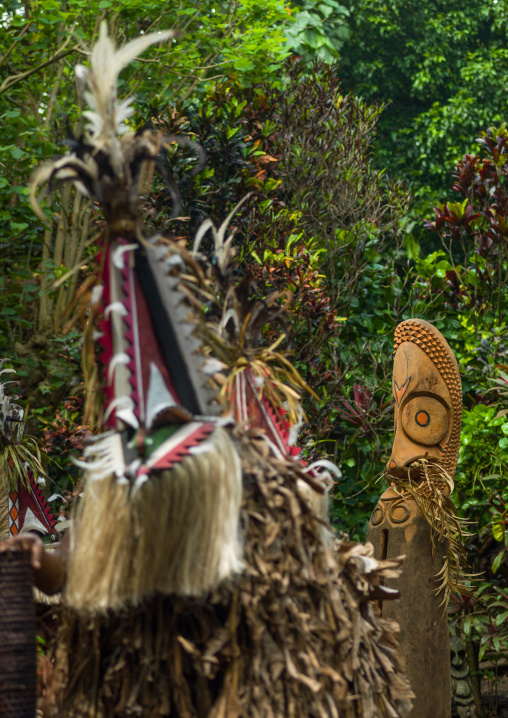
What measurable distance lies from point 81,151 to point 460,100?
29.1 ft

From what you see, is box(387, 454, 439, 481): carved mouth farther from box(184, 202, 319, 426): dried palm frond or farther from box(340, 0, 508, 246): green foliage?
box(340, 0, 508, 246): green foliage

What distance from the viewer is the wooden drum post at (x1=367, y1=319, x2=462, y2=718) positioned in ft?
10.8

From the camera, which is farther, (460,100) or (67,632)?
(460,100)

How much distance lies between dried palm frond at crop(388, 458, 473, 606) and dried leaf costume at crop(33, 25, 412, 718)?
1736 mm

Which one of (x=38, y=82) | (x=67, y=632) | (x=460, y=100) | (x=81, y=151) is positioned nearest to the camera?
(x=81, y=151)

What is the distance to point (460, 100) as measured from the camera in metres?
9.41

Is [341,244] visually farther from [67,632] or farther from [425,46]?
[425,46]

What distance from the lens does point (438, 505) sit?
3.33 meters

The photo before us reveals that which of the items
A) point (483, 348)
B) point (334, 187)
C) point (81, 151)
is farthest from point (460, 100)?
point (81, 151)

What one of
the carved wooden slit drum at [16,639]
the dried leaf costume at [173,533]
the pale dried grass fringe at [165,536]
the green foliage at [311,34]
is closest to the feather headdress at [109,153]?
the dried leaf costume at [173,533]

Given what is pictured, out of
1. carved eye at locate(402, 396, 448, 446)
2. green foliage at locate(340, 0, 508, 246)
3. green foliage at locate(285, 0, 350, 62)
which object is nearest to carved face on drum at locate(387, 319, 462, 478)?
carved eye at locate(402, 396, 448, 446)

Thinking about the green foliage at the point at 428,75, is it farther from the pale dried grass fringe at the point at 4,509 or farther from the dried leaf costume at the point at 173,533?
the dried leaf costume at the point at 173,533

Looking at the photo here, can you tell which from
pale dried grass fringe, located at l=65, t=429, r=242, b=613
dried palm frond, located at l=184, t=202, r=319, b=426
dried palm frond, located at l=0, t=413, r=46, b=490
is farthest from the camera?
dried palm frond, located at l=0, t=413, r=46, b=490

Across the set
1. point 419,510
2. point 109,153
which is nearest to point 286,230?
point 419,510
